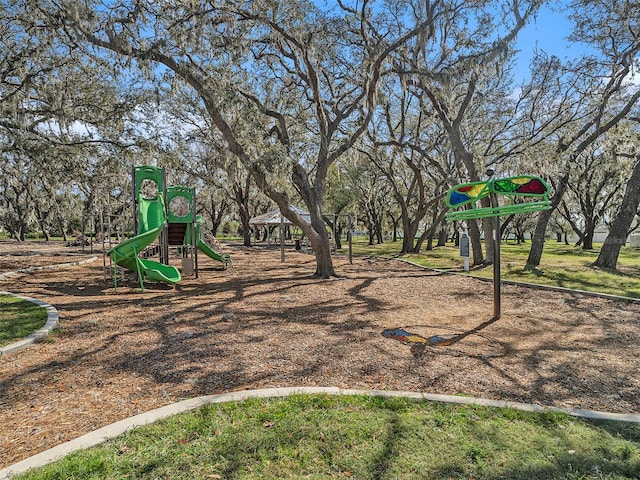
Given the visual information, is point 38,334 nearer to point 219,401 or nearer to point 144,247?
point 219,401

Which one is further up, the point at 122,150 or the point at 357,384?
the point at 122,150

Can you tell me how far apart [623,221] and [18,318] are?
529 inches

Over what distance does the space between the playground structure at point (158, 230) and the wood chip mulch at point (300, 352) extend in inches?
29.6

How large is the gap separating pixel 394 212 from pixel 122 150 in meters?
29.3

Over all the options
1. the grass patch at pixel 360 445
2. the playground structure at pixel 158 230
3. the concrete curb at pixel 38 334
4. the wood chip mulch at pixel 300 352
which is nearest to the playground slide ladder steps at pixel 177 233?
the playground structure at pixel 158 230

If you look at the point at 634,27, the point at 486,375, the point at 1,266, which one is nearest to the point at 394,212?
the point at 634,27

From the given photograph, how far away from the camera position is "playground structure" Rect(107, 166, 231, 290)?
861 cm

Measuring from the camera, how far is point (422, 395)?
10.8 ft

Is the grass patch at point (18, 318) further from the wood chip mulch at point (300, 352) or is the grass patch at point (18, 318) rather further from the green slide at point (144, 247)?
the green slide at point (144, 247)

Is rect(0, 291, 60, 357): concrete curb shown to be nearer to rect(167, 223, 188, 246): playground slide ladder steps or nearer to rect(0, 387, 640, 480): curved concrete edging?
rect(0, 387, 640, 480): curved concrete edging

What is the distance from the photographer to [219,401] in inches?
124

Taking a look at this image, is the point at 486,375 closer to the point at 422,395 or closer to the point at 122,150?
the point at 422,395

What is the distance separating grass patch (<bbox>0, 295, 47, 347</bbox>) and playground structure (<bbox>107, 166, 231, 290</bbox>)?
77.1 inches

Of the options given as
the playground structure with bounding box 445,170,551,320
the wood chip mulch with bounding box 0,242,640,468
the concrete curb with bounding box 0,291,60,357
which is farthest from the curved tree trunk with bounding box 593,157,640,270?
the concrete curb with bounding box 0,291,60,357
